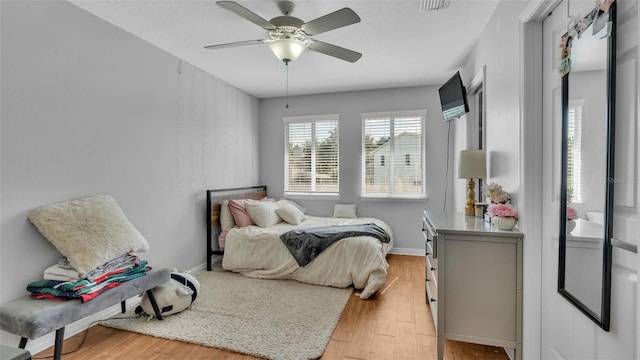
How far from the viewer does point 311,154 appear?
5121 mm

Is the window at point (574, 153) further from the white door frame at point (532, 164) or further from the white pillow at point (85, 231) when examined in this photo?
the white pillow at point (85, 231)

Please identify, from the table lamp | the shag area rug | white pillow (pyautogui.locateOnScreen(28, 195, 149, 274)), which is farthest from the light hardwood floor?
the table lamp

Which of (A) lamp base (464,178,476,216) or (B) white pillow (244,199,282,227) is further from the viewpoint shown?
(B) white pillow (244,199,282,227)

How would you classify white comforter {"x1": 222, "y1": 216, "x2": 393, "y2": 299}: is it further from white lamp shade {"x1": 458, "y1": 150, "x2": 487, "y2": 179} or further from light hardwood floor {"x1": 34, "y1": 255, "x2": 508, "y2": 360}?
white lamp shade {"x1": 458, "y1": 150, "x2": 487, "y2": 179}

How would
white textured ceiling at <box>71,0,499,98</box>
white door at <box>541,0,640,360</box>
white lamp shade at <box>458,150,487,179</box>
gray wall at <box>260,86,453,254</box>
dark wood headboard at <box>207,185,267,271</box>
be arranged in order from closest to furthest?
1. white door at <box>541,0,640,360</box>
2. white textured ceiling at <box>71,0,499,98</box>
3. white lamp shade at <box>458,150,487,179</box>
4. dark wood headboard at <box>207,185,267,271</box>
5. gray wall at <box>260,86,453,254</box>

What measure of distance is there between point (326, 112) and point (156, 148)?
2707mm

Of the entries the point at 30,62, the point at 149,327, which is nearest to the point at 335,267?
the point at 149,327

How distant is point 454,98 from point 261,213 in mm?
2754

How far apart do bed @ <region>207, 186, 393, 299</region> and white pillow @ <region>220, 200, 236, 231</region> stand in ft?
0.04

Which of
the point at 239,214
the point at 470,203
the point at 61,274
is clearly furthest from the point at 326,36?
the point at 61,274

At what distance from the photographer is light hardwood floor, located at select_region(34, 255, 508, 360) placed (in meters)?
2.07

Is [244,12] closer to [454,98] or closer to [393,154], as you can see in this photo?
[454,98]

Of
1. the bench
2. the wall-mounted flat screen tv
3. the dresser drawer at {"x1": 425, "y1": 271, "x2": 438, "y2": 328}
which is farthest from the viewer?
the wall-mounted flat screen tv

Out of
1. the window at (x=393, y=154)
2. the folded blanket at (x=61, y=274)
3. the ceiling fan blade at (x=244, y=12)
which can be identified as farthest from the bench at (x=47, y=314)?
the window at (x=393, y=154)
